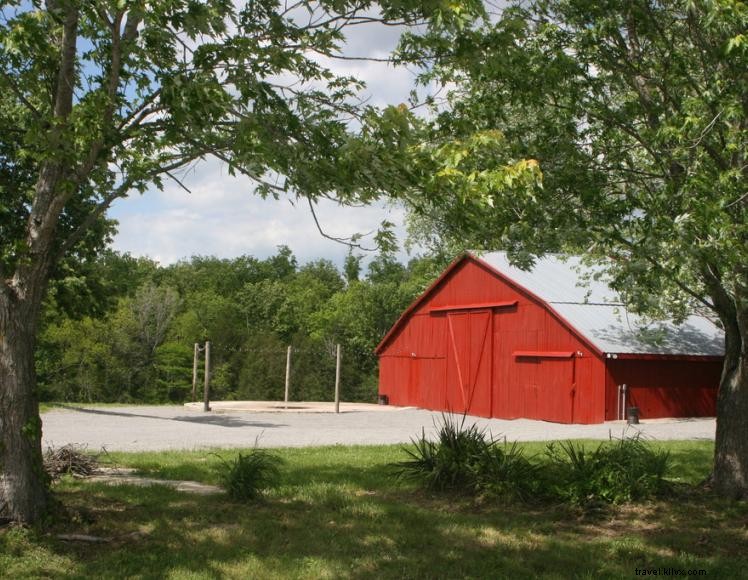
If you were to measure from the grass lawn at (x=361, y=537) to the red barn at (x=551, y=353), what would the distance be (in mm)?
13167

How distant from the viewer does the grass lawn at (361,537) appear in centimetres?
651

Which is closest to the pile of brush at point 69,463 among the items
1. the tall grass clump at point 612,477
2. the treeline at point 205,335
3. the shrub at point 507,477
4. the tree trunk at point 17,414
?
the tree trunk at point 17,414

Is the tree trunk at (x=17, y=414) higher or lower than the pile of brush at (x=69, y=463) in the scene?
higher

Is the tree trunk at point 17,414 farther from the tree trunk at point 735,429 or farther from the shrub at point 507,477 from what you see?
the tree trunk at point 735,429

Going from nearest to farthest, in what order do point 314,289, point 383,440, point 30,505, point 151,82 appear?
point 30,505 → point 151,82 → point 383,440 → point 314,289

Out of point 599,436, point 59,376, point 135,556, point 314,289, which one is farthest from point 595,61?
point 314,289

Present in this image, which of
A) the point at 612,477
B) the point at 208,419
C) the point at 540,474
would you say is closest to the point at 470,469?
the point at 540,474

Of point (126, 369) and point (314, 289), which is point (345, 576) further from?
point (314, 289)

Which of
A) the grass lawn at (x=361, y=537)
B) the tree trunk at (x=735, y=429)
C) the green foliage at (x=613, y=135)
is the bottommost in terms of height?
the grass lawn at (x=361, y=537)

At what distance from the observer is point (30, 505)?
7188 mm

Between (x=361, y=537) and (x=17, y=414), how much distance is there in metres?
3.19

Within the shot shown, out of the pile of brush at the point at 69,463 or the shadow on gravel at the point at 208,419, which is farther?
the shadow on gravel at the point at 208,419

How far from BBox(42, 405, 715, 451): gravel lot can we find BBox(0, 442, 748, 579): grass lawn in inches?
159

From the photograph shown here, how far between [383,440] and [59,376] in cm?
3181
